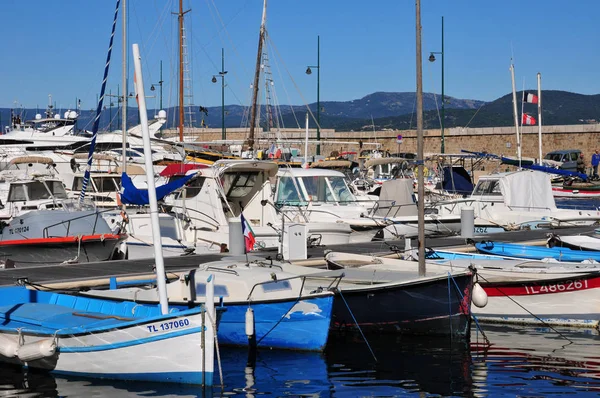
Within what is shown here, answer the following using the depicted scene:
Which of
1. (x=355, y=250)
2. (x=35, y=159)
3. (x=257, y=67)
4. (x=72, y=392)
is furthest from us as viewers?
(x=257, y=67)

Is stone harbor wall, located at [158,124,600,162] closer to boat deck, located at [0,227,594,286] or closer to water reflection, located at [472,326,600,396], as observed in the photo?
boat deck, located at [0,227,594,286]

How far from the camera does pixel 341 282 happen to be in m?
14.9

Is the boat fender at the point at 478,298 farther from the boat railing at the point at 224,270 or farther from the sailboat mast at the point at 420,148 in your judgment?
the boat railing at the point at 224,270

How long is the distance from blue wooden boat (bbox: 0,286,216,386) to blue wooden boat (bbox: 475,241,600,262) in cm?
962

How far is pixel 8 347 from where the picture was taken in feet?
40.3

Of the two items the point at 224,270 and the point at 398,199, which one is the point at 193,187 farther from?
the point at 224,270

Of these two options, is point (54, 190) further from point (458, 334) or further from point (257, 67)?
point (458, 334)

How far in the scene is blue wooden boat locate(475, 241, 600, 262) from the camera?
1991 centimetres

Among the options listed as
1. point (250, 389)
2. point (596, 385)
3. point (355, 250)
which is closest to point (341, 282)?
point (250, 389)

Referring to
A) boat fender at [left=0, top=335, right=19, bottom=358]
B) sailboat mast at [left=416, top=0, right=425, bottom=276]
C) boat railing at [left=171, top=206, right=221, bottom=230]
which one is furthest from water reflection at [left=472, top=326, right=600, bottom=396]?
boat railing at [left=171, top=206, right=221, bottom=230]

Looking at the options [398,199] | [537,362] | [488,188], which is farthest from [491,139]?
[537,362]

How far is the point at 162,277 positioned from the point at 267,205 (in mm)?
11623

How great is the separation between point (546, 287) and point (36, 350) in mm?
8591

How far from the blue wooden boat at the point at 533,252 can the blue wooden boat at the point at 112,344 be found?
9624mm
